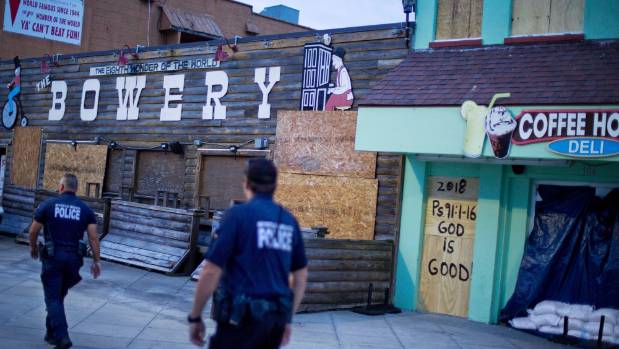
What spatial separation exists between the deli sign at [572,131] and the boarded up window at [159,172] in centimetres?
813

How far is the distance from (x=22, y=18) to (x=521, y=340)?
63.6ft

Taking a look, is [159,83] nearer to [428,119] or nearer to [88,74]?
[88,74]

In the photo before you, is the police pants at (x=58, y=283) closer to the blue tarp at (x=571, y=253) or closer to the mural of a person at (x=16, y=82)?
the blue tarp at (x=571, y=253)

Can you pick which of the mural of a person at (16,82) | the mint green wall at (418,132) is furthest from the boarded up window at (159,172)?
the mint green wall at (418,132)

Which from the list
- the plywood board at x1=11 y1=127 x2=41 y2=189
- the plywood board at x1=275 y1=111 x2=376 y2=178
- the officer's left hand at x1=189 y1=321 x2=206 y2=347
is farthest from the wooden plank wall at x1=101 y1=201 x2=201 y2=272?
the officer's left hand at x1=189 y1=321 x2=206 y2=347

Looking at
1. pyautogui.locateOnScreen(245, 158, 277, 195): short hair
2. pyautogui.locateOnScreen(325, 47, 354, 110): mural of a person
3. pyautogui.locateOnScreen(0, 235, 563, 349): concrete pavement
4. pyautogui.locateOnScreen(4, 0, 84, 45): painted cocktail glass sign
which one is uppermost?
pyautogui.locateOnScreen(4, 0, 84, 45): painted cocktail glass sign

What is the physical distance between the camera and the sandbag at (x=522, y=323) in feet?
34.8

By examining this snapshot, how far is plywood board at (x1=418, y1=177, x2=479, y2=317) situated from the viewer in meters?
11.5

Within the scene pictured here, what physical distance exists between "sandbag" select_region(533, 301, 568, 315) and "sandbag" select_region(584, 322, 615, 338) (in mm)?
478

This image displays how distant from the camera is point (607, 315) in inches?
398

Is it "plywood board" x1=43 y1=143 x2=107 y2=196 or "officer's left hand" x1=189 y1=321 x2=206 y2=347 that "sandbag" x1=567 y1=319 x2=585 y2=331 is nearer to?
"officer's left hand" x1=189 y1=321 x2=206 y2=347

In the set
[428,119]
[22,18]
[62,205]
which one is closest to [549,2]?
[428,119]

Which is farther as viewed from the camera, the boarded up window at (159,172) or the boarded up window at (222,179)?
the boarded up window at (159,172)

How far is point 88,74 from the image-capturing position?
58.9 feet
